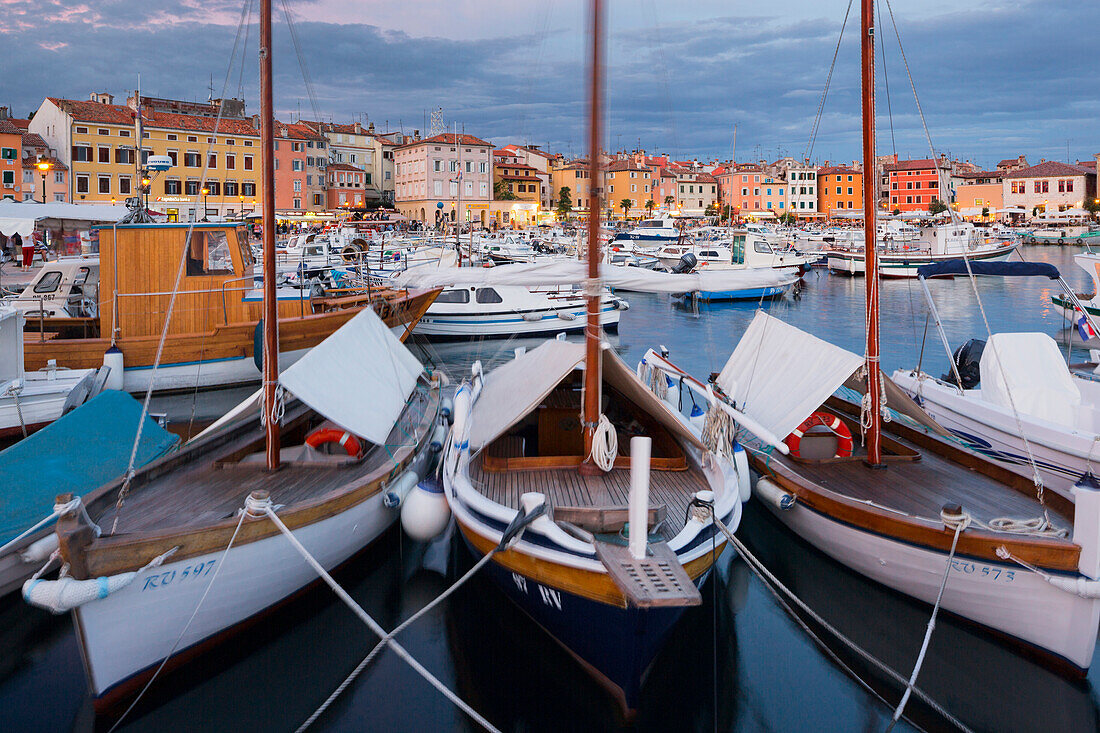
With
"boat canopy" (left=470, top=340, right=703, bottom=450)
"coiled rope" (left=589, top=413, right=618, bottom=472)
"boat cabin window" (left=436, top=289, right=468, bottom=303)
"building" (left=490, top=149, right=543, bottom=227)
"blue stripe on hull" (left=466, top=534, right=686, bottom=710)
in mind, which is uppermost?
"building" (left=490, top=149, right=543, bottom=227)

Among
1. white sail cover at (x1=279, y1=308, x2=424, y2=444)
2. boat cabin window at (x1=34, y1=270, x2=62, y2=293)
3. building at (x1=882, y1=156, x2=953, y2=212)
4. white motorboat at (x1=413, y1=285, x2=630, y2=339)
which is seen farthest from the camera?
building at (x1=882, y1=156, x2=953, y2=212)

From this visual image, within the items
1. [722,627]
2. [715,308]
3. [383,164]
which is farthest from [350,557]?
[383,164]

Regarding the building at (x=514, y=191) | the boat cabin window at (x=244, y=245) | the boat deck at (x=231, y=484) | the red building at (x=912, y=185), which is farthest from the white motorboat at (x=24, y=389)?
the red building at (x=912, y=185)

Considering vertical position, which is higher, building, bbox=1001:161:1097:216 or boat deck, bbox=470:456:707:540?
building, bbox=1001:161:1097:216

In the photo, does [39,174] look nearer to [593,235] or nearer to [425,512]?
[425,512]

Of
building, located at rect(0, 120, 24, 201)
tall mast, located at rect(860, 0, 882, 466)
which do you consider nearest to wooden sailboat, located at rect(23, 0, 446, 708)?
tall mast, located at rect(860, 0, 882, 466)

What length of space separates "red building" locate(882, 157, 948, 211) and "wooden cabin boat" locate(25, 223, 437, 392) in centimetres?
9737

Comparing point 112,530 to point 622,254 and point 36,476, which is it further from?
point 622,254

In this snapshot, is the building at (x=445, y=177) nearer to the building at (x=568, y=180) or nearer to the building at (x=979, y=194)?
the building at (x=568, y=180)

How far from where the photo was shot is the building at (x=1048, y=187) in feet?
315

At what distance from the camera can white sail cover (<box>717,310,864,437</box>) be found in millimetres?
8977

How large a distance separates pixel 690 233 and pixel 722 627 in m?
65.3

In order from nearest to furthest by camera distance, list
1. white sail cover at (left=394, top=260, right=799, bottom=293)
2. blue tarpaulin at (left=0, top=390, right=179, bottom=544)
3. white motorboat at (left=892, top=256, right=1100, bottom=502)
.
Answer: blue tarpaulin at (left=0, top=390, right=179, bottom=544) < white sail cover at (left=394, top=260, right=799, bottom=293) < white motorboat at (left=892, top=256, right=1100, bottom=502)

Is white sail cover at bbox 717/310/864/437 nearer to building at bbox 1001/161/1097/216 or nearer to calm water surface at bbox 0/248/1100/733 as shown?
calm water surface at bbox 0/248/1100/733
